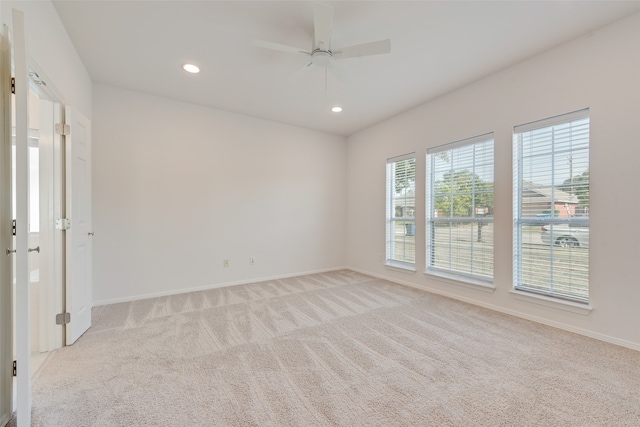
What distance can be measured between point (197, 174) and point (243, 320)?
2379 millimetres

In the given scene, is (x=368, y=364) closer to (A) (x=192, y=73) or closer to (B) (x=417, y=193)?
(B) (x=417, y=193)

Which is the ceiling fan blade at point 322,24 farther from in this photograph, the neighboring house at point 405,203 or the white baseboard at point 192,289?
the white baseboard at point 192,289

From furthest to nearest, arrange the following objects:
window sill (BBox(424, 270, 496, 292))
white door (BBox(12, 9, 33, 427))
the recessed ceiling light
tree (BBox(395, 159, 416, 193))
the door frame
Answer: tree (BBox(395, 159, 416, 193)), window sill (BBox(424, 270, 496, 292)), the recessed ceiling light, the door frame, white door (BBox(12, 9, 33, 427))

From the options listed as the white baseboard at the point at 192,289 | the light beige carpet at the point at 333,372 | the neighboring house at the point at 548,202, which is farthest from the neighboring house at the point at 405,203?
the white baseboard at the point at 192,289

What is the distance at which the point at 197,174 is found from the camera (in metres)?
4.14

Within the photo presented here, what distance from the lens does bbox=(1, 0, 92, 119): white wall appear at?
1835 millimetres

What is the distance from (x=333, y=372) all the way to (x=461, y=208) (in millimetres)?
2824

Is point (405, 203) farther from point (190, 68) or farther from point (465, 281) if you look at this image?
point (190, 68)

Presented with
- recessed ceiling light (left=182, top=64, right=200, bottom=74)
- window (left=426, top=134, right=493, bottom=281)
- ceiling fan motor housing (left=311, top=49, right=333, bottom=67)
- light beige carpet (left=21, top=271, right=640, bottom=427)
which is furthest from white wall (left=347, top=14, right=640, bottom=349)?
recessed ceiling light (left=182, top=64, right=200, bottom=74)

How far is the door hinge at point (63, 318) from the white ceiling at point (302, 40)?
2617 millimetres

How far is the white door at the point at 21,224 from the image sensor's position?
4.51ft

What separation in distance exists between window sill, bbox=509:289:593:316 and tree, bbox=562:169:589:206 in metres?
0.99

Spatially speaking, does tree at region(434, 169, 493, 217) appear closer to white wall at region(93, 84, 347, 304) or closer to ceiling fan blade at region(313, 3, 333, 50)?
white wall at region(93, 84, 347, 304)

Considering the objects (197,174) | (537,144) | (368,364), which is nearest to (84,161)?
(197,174)
